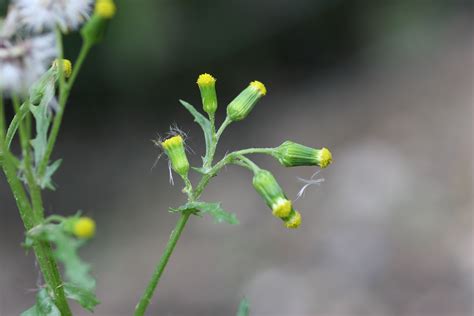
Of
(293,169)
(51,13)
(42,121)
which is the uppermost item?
(293,169)

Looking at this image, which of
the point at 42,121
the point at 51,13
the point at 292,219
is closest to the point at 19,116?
the point at 42,121

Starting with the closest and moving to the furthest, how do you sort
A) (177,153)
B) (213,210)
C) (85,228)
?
1. (85,228)
2. (213,210)
3. (177,153)

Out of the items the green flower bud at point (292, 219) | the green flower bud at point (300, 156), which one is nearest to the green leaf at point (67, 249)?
the green flower bud at point (292, 219)

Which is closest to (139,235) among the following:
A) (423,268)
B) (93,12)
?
(423,268)

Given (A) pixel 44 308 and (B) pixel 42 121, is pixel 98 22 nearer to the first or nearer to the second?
(B) pixel 42 121

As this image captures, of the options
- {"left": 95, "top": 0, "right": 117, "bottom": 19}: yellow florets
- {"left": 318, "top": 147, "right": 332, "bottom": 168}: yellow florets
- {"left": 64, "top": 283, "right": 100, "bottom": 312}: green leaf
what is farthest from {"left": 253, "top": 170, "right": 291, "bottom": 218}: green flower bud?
{"left": 95, "top": 0, "right": 117, "bottom": 19}: yellow florets

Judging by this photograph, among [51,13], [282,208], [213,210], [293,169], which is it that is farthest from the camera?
[293,169]
